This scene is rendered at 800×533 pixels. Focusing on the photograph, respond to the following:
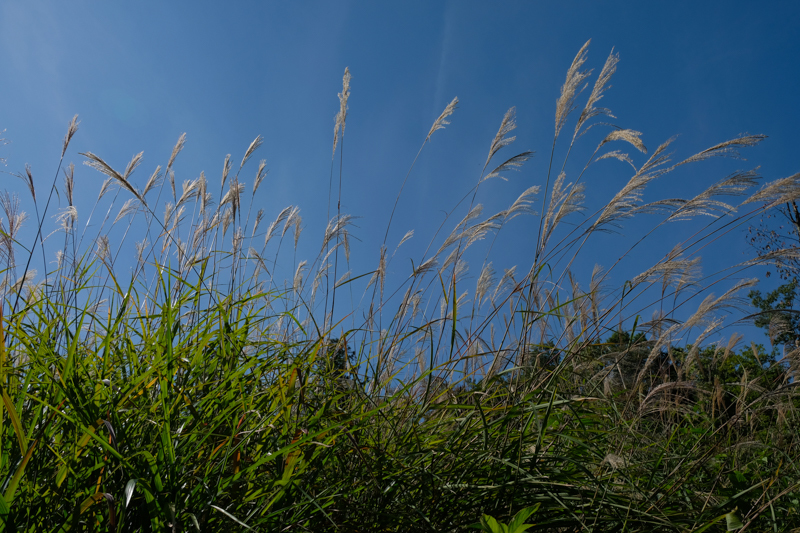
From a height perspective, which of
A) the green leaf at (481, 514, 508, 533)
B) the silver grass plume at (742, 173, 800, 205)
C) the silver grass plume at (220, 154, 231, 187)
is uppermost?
the silver grass plume at (220, 154, 231, 187)

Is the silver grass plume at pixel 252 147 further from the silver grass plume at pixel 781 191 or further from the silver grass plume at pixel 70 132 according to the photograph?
the silver grass plume at pixel 781 191

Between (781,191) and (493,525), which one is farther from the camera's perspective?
Result: (781,191)

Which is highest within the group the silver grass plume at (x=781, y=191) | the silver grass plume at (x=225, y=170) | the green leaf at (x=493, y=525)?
the silver grass plume at (x=225, y=170)

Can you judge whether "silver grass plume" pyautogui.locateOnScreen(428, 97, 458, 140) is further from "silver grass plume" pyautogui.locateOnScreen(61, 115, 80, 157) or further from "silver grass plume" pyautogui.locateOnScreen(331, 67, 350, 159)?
"silver grass plume" pyautogui.locateOnScreen(61, 115, 80, 157)

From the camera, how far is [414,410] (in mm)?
1728

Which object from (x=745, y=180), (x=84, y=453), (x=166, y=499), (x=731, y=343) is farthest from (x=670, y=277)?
(x=84, y=453)

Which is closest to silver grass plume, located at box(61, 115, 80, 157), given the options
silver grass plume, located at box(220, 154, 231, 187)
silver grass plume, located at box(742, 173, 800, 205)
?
silver grass plume, located at box(220, 154, 231, 187)

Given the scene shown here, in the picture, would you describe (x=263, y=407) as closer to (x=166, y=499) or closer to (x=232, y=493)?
(x=232, y=493)

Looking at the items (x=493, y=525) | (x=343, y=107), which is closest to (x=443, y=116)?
(x=343, y=107)

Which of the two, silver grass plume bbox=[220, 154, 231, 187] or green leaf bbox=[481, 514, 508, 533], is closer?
green leaf bbox=[481, 514, 508, 533]

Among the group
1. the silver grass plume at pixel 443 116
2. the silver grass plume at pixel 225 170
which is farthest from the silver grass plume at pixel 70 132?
the silver grass plume at pixel 443 116

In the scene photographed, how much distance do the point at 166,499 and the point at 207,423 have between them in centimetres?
36

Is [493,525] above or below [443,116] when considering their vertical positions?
below

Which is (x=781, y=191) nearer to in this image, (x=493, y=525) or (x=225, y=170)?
(x=493, y=525)
